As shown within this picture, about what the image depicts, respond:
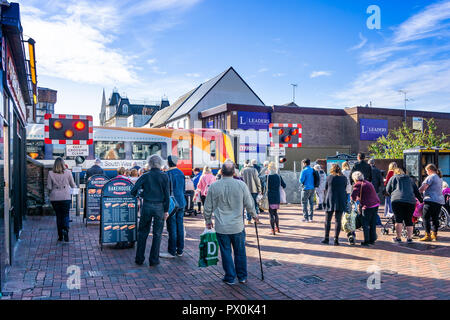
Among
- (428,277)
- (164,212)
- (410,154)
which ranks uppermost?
(410,154)

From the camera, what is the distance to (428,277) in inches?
230

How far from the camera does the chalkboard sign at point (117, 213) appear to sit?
7.71 meters

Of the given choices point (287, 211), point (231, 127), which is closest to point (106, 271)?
point (287, 211)

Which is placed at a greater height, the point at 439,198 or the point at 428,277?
the point at 439,198

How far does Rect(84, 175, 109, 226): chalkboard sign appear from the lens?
1016 cm

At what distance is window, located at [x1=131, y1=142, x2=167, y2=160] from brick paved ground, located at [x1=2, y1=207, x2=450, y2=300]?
1007 centimetres

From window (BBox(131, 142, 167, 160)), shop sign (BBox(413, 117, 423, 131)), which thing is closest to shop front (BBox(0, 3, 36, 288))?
window (BBox(131, 142, 167, 160))

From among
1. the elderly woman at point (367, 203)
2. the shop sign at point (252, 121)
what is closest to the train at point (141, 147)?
the shop sign at point (252, 121)

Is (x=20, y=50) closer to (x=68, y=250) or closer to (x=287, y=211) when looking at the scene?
(x=68, y=250)

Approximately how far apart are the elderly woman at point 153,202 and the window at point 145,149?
495 inches

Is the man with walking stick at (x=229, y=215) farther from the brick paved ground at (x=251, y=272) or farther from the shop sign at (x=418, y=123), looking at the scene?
the shop sign at (x=418, y=123)

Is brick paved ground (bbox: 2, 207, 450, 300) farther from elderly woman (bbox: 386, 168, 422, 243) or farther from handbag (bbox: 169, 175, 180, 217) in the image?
handbag (bbox: 169, 175, 180, 217)
